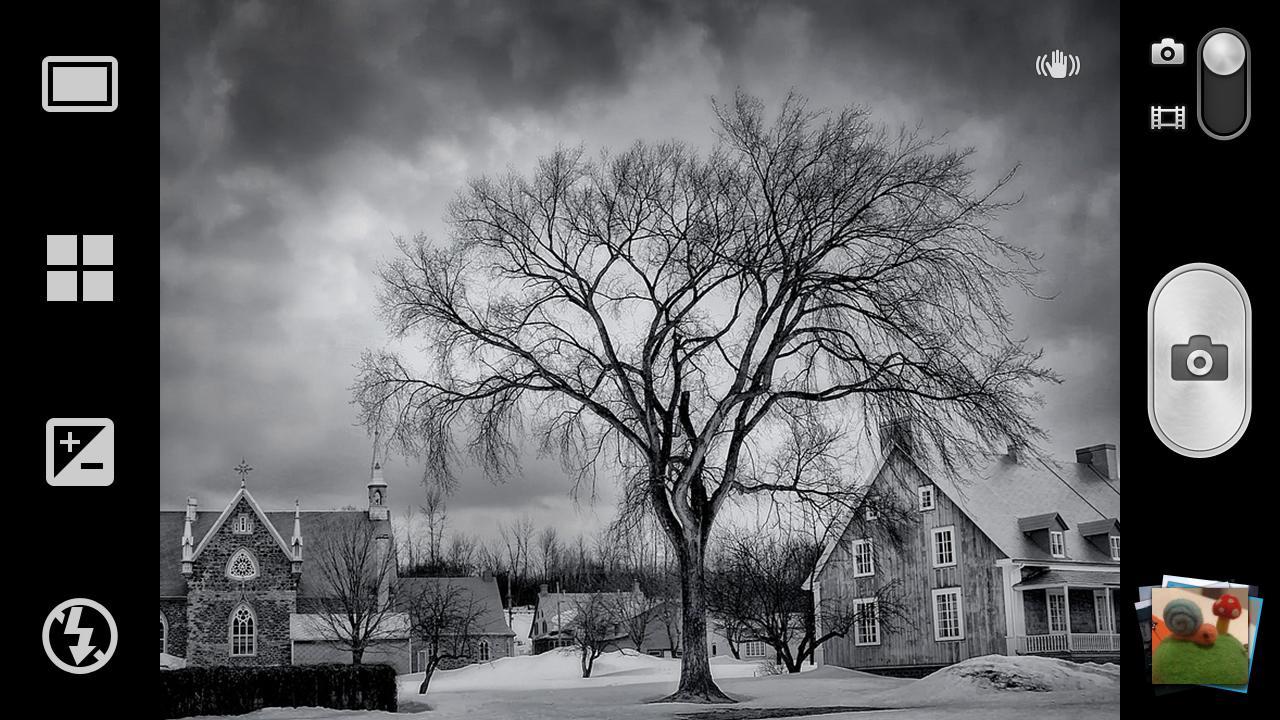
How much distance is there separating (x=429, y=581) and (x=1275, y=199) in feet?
26.2

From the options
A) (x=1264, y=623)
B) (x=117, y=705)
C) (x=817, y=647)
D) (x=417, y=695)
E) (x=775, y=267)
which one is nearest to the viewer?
(x=1264, y=623)

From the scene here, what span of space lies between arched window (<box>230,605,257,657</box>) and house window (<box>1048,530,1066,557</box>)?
23.0ft

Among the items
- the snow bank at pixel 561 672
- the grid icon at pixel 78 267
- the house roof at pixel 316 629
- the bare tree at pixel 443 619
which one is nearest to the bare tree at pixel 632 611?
the snow bank at pixel 561 672

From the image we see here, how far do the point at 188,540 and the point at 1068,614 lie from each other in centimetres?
720

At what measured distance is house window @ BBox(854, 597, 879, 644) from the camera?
10.8 m

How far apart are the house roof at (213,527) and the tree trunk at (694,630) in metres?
2.44

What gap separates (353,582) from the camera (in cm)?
935

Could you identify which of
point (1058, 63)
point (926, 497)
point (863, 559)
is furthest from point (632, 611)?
point (1058, 63)

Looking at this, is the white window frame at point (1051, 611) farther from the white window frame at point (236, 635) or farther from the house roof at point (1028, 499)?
the white window frame at point (236, 635)

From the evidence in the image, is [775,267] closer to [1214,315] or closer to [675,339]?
[675,339]

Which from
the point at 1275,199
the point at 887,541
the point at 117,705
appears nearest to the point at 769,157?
the point at 887,541

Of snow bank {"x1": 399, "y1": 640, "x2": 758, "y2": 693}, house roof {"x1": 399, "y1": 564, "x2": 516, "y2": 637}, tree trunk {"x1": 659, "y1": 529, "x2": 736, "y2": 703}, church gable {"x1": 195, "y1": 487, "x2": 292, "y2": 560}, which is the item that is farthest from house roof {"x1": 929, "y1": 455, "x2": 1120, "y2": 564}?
church gable {"x1": 195, "y1": 487, "x2": 292, "y2": 560}

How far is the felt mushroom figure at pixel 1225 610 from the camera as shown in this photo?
9.45 feet

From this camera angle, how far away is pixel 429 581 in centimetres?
980
